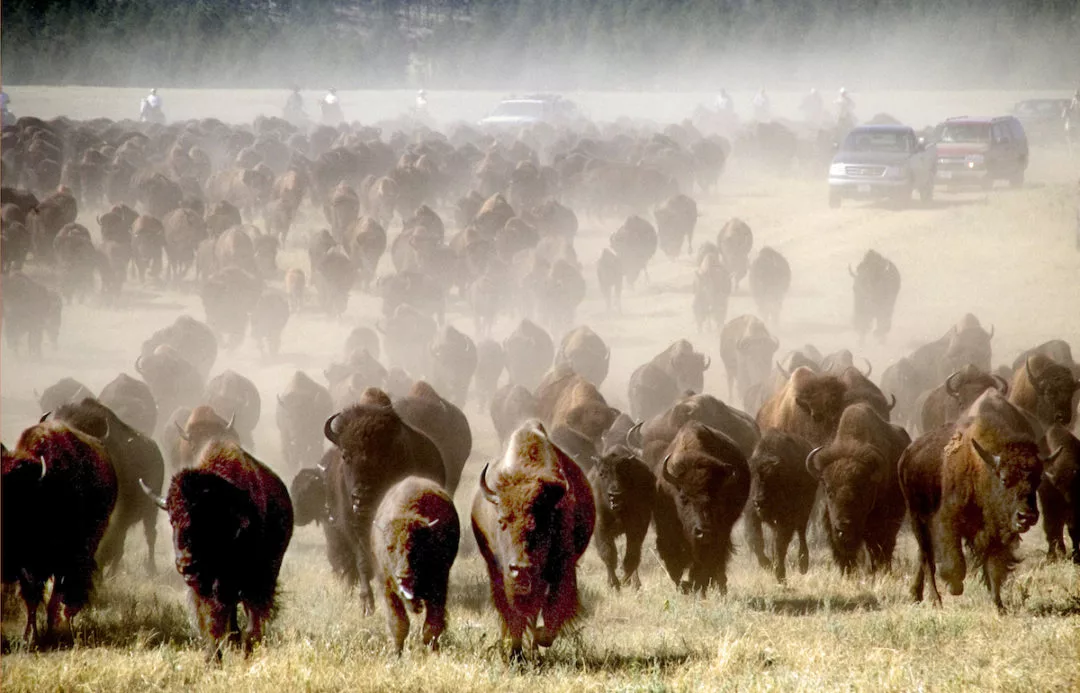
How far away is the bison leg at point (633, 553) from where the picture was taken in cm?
1023

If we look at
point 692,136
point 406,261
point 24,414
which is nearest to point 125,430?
point 24,414

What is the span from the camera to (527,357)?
64.5 ft

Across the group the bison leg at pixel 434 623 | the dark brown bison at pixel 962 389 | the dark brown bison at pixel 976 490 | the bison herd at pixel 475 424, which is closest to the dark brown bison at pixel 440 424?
the bison herd at pixel 475 424

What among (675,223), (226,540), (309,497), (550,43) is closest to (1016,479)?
(226,540)

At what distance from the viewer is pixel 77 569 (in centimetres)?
809

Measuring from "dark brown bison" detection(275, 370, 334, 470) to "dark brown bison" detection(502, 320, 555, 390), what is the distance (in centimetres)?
418

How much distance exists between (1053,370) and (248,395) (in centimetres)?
1009

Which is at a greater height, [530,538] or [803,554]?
[530,538]

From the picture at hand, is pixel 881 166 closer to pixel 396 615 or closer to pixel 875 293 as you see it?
pixel 875 293

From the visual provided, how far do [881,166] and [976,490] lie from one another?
936 inches

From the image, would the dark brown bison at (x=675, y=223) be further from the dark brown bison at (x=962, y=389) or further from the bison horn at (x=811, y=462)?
the bison horn at (x=811, y=462)

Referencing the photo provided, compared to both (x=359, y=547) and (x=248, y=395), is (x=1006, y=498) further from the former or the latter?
(x=248, y=395)

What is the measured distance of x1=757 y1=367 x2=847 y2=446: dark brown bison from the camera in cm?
1190

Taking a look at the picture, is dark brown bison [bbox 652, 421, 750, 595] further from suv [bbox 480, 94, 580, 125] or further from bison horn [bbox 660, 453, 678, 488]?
suv [bbox 480, 94, 580, 125]
